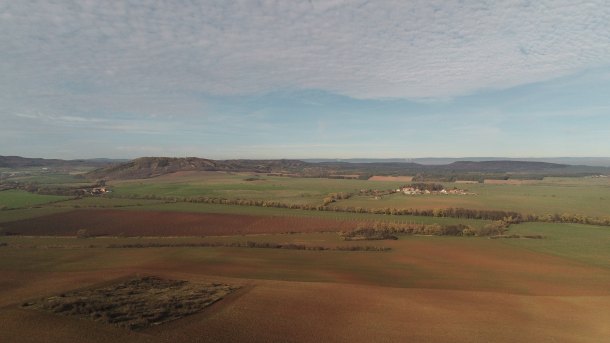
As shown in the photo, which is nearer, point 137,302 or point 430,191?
point 137,302

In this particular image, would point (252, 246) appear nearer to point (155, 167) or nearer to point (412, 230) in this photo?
point (412, 230)

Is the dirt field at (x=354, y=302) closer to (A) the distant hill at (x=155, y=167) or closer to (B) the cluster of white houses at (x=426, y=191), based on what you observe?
(B) the cluster of white houses at (x=426, y=191)

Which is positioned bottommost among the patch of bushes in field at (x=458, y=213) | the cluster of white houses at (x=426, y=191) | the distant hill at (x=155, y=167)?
the patch of bushes in field at (x=458, y=213)

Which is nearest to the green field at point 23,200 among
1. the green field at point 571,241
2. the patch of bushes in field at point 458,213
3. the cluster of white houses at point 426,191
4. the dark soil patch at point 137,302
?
the patch of bushes in field at point 458,213

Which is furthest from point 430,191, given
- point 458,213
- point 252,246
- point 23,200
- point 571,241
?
point 23,200

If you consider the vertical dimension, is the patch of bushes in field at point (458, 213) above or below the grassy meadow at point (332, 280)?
above

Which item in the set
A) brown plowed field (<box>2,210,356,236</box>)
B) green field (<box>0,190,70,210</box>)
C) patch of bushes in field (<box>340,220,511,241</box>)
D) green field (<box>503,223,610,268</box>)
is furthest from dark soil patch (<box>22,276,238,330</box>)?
green field (<box>0,190,70,210</box>)
